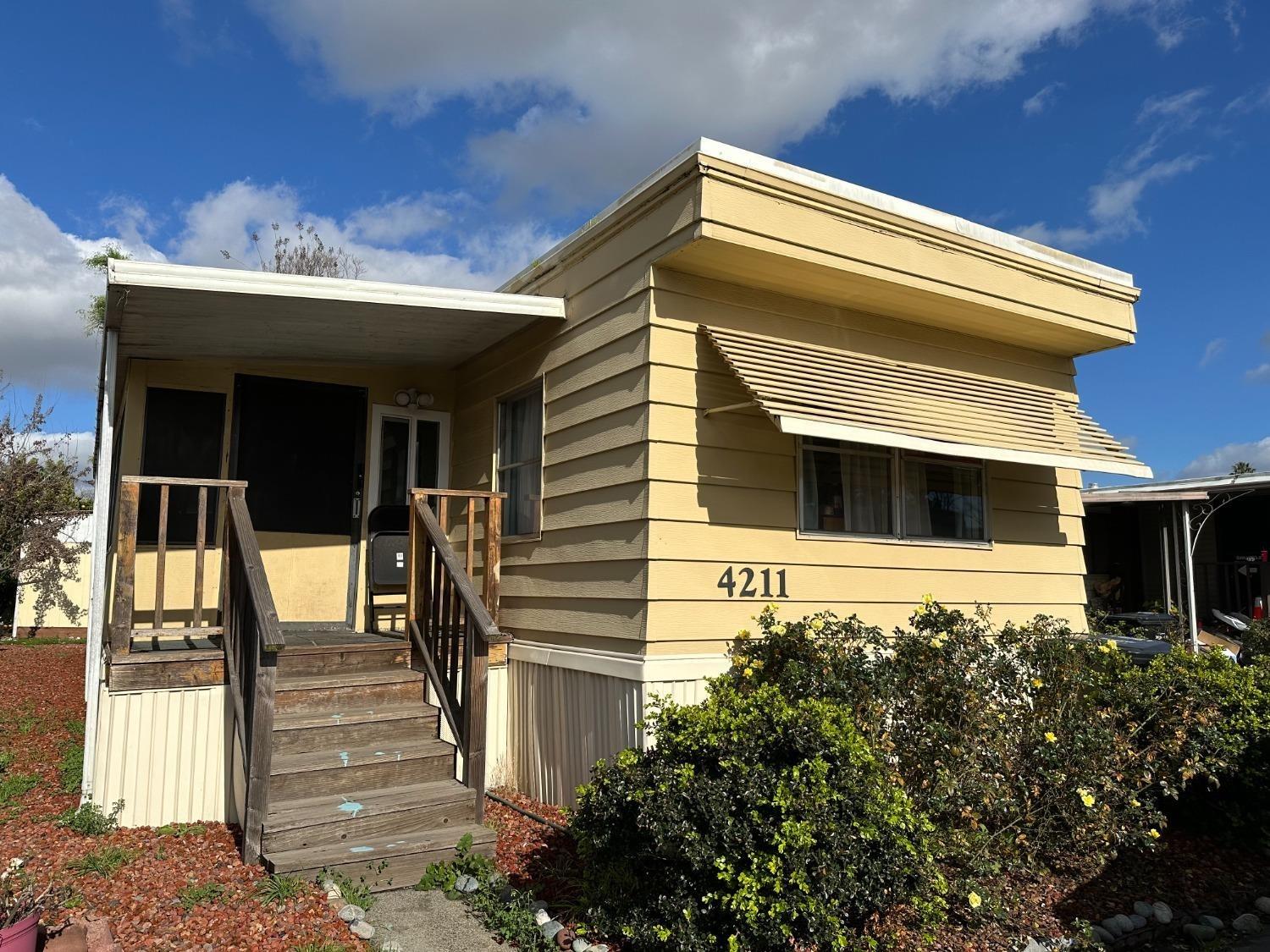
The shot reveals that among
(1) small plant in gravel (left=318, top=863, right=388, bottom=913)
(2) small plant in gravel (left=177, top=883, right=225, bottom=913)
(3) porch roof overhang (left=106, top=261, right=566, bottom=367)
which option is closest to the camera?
(2) small plant in gravel (left=177, top=883, right=225, bottom=913)

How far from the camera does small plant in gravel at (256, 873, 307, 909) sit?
11.3 ft

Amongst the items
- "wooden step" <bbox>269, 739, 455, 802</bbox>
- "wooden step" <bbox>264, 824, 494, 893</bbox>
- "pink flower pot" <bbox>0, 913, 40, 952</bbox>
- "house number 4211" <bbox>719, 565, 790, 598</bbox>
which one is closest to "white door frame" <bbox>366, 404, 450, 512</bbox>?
"wooden step" <bbox>269, 739, 455, 802</bbox>

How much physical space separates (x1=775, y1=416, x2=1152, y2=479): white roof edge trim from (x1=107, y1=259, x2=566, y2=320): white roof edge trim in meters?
1.96

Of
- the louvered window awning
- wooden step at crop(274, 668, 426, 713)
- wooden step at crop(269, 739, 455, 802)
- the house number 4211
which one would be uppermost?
the louvered window awning

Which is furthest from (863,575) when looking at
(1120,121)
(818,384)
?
(1120,121)

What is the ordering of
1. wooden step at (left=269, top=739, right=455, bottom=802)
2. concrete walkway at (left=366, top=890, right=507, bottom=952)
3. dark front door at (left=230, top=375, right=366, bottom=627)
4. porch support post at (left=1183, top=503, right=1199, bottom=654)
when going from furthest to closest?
1. porch support post at (left=1183, top=503, right=1199, bottom=654)
2. dark front door at (left=230, top=375, right=366, bottom=627)
3. wooden step at (left=269, top=739, right=455, bottom=802)
4. concrete walkway at (left=366, top=890, right=507, bottom=952)

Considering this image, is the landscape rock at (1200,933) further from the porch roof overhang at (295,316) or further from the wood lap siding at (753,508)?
the porch roof overhang at (295,316)

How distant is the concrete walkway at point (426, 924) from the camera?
3.27 m

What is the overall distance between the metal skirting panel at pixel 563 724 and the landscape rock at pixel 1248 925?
299cm

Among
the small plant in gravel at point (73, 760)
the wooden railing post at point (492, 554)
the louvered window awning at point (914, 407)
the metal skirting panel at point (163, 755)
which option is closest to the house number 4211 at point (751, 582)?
the louvered window awning at point (914, 407)

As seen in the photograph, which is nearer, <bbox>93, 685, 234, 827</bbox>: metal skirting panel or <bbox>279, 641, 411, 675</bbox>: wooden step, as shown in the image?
<bbox>93, 685, 234, 827</bbox>: metal skirting panel

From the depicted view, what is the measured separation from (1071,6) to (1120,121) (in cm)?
190

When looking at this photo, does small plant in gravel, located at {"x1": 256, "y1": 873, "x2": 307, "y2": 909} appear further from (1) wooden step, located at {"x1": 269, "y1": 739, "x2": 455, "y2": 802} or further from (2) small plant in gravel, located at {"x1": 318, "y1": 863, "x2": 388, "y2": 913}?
(1) wooden step, located at {"x1": 269, "y1": 739, "x2": 455, "y2": 802}

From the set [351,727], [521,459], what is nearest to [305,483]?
[521,459]
